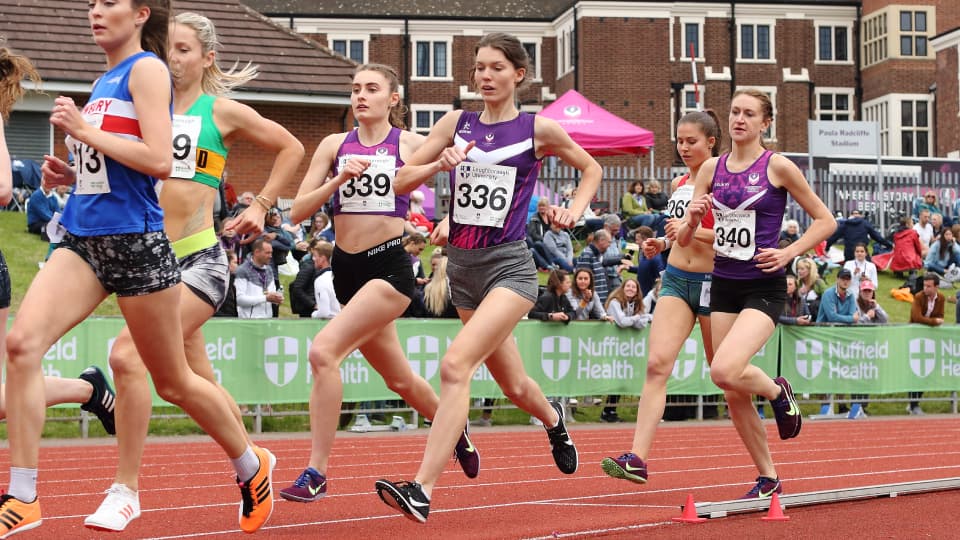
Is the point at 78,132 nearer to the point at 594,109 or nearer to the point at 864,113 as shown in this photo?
the point at 594,109

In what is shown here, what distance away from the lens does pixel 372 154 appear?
8.81 m

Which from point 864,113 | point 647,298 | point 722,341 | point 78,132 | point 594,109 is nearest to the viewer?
point 78,132

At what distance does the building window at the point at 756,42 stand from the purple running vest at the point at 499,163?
5927cm

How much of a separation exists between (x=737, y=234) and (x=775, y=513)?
6.15ft

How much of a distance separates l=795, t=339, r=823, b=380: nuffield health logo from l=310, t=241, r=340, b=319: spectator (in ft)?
21.6

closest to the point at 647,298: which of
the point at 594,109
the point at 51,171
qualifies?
the point at 51,171

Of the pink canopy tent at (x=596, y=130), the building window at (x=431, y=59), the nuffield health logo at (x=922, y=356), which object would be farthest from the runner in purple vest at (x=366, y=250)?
the building window at (x=431, y=59)

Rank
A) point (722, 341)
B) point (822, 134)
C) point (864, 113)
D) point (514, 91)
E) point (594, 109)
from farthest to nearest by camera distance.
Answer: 1. point (864, 113)
2. point (822, 134)
3. point (594, 109)
4. point (722, 341)
5. point (514, 91)

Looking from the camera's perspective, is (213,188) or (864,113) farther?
(864,113)

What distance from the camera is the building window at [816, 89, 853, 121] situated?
67.8 meters

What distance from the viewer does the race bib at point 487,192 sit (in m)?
8.02

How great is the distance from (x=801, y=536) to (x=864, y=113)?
210 feet

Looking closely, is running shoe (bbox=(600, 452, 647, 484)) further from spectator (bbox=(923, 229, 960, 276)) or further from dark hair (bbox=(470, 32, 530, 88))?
spectator (bbox=(923, 229, 960, 276))

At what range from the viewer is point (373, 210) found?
8695mm
